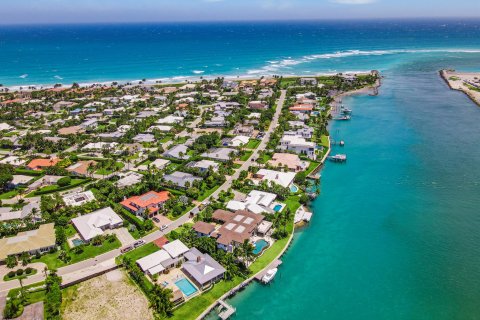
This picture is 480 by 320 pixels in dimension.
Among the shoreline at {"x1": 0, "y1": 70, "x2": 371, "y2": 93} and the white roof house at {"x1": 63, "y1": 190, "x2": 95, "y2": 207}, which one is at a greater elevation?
the shoreline at {"x1": 0, "y1": 70, "x2": 371, "y2": 93}

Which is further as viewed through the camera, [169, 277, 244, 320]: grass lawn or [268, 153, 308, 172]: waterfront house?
[268, 153, 308, 172]: waterfront house

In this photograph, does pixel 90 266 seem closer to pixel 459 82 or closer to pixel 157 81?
pixel 157 81

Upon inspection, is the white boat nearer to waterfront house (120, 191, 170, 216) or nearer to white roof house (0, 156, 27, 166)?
waterfront house (120, 191, 170, 216)

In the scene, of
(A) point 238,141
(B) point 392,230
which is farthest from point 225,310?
(A) point 238,141

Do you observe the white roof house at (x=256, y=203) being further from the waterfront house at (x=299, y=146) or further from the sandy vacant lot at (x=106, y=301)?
the waterfront house at (x=299, y=146)

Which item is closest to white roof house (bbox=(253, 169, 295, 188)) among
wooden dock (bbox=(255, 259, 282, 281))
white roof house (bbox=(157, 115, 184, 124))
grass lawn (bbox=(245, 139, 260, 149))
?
grass lawn (bbox=(245, 139, 260, 149))

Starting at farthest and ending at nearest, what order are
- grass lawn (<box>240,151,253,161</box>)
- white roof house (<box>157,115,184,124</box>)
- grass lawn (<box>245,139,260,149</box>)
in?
white roof house (<box>157,115,184,124</box>) → grass lawn (<box>245,139,260,149</box>) → grass lawn (<box>240,151,253,161</box>)
